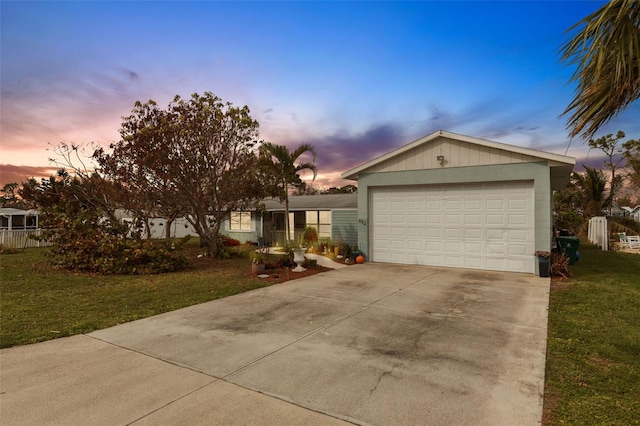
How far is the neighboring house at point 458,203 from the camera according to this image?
32.2 feet

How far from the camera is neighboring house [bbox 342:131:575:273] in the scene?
32.2 feet

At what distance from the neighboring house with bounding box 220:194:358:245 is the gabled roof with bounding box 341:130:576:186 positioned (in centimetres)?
490

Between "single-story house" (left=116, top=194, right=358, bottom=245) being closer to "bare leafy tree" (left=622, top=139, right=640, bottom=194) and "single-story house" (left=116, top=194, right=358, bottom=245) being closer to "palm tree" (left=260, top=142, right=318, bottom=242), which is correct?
"palm tree" (left=260, top=142, right=318, bottom=242)

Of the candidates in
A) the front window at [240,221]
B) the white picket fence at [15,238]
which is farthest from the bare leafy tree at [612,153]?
the white picket fence at [15,238]

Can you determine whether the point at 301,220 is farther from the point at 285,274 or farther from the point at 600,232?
the point at 600,232

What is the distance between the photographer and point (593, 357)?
3.90m

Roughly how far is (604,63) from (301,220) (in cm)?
1819

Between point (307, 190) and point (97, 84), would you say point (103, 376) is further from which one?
point (307, 190)

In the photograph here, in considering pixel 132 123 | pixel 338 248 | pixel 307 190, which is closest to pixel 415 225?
pixel 338 248

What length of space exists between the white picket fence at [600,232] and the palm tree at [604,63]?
61.8 ft

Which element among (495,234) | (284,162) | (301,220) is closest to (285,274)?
(284,162)

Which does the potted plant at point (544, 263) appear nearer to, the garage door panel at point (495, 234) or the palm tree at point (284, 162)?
the garage door panel at point (495, 234)

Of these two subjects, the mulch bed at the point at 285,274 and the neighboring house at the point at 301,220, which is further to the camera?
the neighboring house at the point at 301,220

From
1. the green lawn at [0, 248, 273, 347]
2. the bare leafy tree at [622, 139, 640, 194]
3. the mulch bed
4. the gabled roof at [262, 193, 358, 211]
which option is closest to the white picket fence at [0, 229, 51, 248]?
the green lawn at [0, 248, 273, 347]
